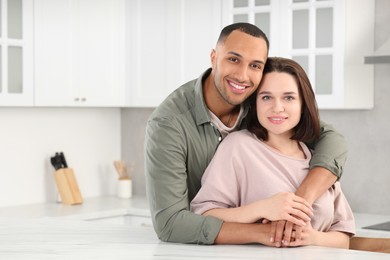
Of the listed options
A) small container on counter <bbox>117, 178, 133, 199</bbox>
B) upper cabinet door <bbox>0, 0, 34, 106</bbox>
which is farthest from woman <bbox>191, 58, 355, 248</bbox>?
small container on counter <bbox>117, 178, 133, 199</bbox>

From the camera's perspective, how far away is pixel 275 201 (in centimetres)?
221

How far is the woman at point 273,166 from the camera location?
235 centimetres

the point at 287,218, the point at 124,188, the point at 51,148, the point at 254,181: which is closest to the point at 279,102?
the point at 254,181

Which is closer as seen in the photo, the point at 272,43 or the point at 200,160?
the point at 200,160

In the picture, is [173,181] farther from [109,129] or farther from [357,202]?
[109,129]

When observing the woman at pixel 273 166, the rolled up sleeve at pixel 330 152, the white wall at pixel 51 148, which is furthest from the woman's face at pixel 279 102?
the white wall at pixel 51 148

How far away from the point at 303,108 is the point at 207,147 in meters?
0.31

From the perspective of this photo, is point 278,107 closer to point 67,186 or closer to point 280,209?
point 280,209

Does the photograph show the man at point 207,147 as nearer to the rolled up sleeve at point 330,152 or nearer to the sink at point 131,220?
the rolled up sleeve at point 330,152

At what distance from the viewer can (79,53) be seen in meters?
4.64

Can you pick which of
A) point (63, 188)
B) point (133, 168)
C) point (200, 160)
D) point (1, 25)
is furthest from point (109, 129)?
point (200, 160)

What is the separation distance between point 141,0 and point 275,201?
2.88 meters

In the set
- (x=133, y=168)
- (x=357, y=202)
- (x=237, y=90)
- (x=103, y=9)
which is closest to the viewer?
(x=237, y=90)

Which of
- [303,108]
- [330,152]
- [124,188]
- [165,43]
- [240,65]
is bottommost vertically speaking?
[124,188]
